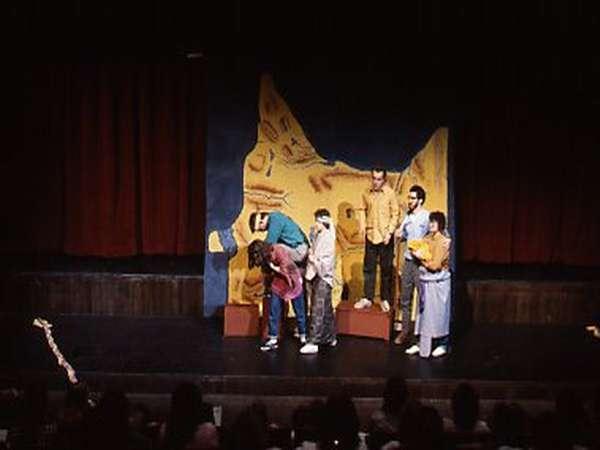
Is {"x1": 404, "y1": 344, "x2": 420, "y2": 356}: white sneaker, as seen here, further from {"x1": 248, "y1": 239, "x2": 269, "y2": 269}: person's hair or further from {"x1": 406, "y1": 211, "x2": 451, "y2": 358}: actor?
{"x1": 248, "y1": 239, "x2": 269, "y2": 269}: person's hair

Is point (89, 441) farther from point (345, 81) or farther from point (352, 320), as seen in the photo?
point (345, 81)

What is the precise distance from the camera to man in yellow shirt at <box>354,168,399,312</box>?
33.2 ft

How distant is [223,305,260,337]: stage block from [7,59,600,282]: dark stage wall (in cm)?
163

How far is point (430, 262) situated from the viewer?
920cm

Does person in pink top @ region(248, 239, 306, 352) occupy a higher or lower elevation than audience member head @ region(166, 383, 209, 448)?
higher

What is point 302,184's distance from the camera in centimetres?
1073

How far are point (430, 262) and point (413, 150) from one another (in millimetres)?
1890

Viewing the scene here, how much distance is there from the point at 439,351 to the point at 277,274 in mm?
1718

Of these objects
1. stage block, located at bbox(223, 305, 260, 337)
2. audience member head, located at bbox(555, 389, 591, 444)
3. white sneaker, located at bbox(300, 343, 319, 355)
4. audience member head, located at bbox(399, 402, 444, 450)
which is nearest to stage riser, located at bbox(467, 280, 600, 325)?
white sneaker, located at bbox(300, 343, 319, 355)

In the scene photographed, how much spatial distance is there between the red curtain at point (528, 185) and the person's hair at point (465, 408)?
228 inches

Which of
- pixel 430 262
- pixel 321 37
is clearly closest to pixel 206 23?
pixel 321 37

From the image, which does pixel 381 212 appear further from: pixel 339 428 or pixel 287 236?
pixel 339 428

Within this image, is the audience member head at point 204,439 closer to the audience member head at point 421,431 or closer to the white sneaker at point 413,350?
the audience member head at point 421,431

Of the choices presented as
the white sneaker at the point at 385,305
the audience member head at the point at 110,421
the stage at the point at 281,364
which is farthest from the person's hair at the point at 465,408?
the white sneaker at the point at 385,305
